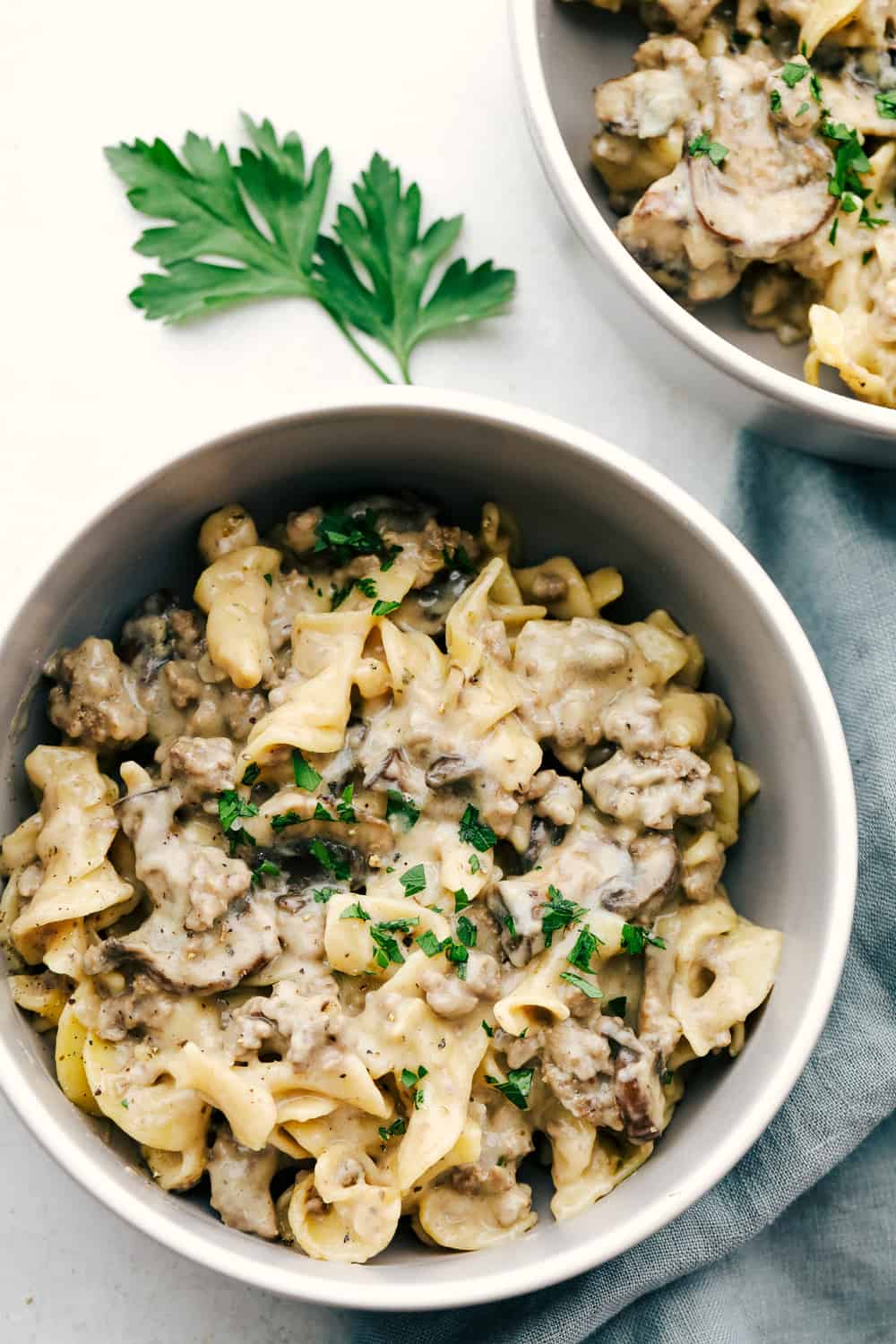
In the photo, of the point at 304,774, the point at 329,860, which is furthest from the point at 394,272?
the point at 329,860

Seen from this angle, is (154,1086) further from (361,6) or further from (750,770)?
(361,6)

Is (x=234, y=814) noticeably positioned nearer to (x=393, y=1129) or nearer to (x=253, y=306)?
(x=393, y=1129)

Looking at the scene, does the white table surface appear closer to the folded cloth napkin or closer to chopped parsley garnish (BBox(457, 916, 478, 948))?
the folded cloth napkin

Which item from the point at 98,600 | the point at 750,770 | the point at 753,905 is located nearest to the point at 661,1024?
the point at 753,905

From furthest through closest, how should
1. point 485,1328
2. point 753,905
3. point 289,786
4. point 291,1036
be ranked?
point 485,1328 → point 753,905 → point 289,786 → point 291,1036

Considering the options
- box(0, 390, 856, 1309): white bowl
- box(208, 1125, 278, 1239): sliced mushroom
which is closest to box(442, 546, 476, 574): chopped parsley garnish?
box(0, 390, 856, 1309): white bowl

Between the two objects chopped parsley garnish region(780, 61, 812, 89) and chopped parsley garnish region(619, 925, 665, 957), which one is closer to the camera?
chopped parsley garnish region(619, 925, 665, 957)
